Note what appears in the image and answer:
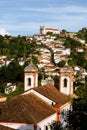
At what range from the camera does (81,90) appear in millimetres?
20156

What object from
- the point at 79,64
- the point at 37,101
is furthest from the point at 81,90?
the point at 79,64

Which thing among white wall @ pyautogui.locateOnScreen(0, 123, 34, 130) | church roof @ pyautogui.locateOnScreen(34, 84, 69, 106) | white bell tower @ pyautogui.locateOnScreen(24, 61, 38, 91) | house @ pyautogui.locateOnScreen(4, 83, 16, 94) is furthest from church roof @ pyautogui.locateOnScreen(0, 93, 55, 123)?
house @ pyautogui.locateOnScreen(4, 83, 16, 94)

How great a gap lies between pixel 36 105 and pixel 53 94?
214 inches

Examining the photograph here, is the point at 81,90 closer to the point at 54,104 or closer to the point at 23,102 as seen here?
the point at 23,102

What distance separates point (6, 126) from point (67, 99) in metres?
11.5

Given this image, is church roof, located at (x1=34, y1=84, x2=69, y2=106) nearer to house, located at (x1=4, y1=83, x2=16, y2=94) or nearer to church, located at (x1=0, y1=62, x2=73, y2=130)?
church, located at (x1=0, y1=62, x2=73, y2=130)

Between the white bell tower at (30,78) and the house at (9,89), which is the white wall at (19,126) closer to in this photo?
the white bell tower at (30,78)

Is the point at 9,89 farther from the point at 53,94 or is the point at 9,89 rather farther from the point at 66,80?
the point at 53,94

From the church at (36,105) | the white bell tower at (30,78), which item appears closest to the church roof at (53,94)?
the church at (36,105)

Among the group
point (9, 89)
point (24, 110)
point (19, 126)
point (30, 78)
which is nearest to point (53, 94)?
point (30, 78)

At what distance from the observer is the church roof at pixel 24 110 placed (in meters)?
28.2

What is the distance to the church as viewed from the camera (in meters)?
28.1

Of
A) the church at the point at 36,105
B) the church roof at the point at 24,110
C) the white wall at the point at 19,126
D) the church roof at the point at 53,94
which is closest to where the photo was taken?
the white wall at the point at 19,126

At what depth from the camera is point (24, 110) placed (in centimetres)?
2911
